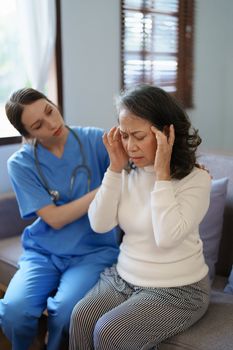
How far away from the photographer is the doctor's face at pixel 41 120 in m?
1.62

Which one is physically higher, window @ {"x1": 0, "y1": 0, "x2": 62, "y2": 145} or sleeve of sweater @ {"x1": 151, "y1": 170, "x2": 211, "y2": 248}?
window @ {"x1": 0, "y1": 0, "x2": 62, "y2": 145}

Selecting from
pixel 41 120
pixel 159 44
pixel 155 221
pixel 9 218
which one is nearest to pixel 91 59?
pixel 159 44

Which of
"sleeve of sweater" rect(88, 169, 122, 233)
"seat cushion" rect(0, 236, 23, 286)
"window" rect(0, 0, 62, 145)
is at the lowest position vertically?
"seat cushion" rect(0, 236, 23, 286)

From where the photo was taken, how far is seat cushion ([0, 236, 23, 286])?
193cm

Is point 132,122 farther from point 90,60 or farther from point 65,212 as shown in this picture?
point 90,60

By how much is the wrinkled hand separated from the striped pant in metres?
0.35

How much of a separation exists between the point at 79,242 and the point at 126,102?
1.97 feet

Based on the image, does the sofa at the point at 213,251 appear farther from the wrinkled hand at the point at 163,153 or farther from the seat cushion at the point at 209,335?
the wrinkled hand at the point at 163,153

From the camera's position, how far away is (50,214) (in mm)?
1616

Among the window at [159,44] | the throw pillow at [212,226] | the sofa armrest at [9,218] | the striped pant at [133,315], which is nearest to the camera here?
the striped pant at [133,315]

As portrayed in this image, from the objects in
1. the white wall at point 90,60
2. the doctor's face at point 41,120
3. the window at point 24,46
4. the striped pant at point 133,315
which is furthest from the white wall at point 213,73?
the striped pant at point 133,315

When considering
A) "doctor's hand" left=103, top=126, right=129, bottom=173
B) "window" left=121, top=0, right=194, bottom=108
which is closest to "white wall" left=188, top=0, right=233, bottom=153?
"window" left=121, top=0, right=194, bottom=108

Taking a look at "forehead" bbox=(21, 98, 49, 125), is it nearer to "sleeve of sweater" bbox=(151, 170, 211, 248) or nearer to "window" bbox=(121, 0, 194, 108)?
"sleeve of sweater" bbox=(151, 170, 211, 248)

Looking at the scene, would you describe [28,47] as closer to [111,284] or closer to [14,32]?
[14,32]
